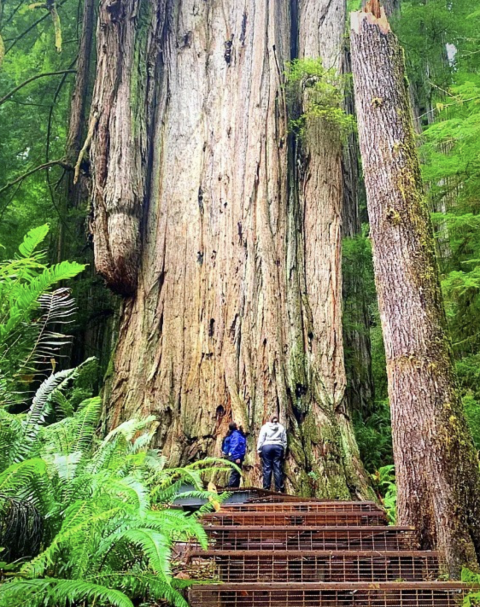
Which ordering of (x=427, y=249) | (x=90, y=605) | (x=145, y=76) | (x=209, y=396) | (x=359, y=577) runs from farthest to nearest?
(x=145, y=76), (x=209, y=396), (x=427, y=249), (x=359, y=577), (x=90, y=605)

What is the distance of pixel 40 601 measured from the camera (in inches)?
103

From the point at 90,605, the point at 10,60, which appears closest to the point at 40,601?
the point at 90,605

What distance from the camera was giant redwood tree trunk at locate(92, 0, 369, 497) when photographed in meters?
9.38

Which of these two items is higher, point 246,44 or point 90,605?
point 246,44

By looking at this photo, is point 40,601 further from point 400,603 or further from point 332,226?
point 332,226

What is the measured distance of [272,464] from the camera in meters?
8.40

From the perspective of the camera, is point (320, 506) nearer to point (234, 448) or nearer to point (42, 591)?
point (234, 448)

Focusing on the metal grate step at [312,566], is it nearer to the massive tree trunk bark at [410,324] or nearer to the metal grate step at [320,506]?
the massive tree trunk bark at [410,324]

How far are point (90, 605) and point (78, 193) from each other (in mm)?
11815


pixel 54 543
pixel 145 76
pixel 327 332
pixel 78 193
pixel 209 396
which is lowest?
pixel 54 543

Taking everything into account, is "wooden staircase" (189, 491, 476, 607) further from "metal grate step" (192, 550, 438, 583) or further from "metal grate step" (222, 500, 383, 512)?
"metal grate step" (222, 500, 383, 512)

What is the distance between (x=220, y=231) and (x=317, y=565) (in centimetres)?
735

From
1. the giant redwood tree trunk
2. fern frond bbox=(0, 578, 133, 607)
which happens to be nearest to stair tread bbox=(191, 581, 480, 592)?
fern frond bbox=(0, 578, 133, 607)

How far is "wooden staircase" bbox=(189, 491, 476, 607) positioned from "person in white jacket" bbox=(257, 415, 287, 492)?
2957mm
